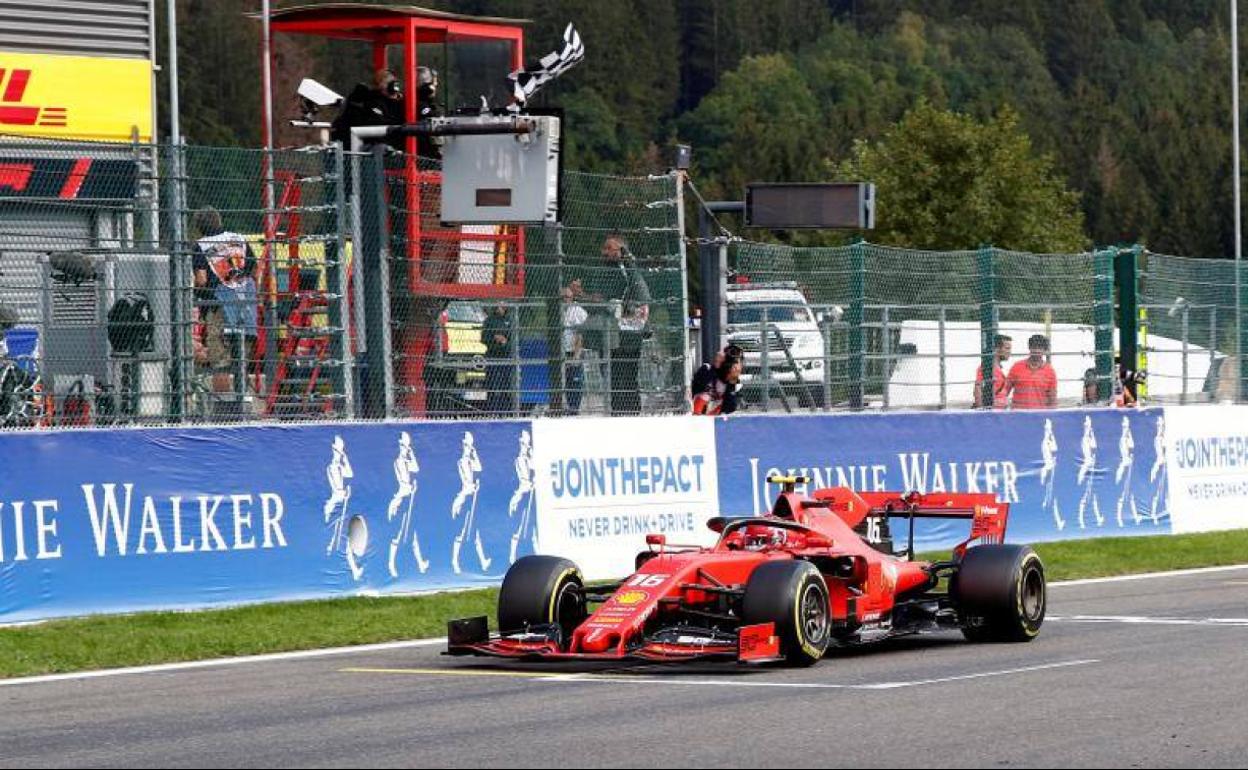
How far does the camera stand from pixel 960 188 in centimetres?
7350

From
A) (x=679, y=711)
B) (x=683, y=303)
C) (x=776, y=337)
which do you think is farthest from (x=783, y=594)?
(x=776, y=337)

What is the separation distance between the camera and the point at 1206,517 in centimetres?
2631

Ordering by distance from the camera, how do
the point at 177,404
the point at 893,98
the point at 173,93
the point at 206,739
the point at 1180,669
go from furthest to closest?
1. the point at 893,98
2. the point at 173,93
3. the point at 177,404
4. the point at 1180,669
5. the point at 206,739

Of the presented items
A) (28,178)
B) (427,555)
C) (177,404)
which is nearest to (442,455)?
(427,555)

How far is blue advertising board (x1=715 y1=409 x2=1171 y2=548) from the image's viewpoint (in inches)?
837

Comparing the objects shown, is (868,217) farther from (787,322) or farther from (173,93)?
(173,93)

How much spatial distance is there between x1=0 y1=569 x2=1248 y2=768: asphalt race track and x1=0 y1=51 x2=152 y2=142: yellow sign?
410 inches

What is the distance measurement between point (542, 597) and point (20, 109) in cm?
1183

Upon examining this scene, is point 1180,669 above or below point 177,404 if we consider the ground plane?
below

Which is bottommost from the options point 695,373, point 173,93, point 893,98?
point 695,373

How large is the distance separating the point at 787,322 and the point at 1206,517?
672 cm

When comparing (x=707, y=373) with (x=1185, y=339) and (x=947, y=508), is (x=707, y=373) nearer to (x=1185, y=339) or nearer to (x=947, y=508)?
(x=947, y=508)

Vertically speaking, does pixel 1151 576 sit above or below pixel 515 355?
below

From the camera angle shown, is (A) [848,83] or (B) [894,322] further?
(A) [848,83]
